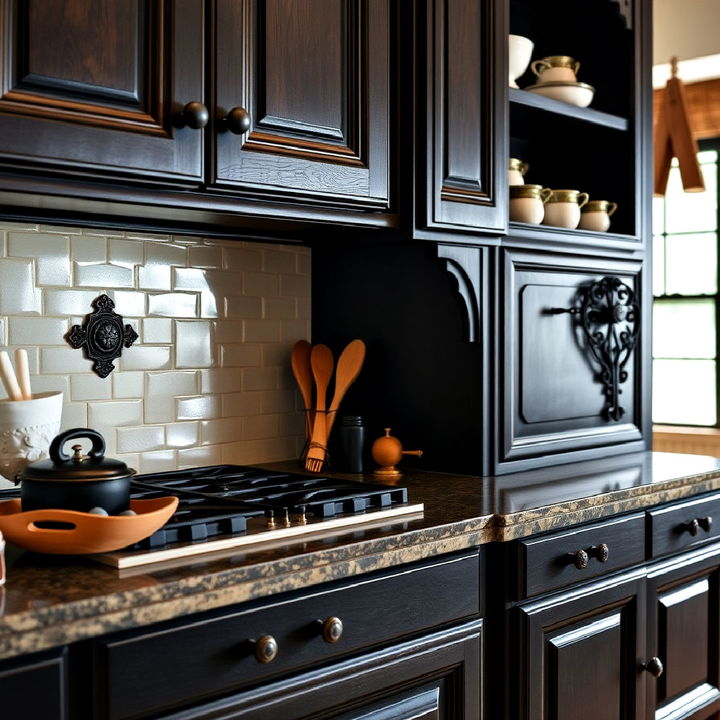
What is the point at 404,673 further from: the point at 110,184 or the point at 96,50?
the point at 96,50

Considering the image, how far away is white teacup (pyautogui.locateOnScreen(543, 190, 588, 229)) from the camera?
2.61 metres

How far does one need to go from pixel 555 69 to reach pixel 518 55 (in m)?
0.14

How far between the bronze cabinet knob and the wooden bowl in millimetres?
983

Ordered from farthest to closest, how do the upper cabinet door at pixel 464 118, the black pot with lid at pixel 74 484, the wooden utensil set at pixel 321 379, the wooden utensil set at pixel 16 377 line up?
the wooden utensil set at pixel 321 379 → the upper cabinet door at pixel 464 118 → the wooden utensil set at pixel 16 377 → the black pot with lid at pixel 74 484

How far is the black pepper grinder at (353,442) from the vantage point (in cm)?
231

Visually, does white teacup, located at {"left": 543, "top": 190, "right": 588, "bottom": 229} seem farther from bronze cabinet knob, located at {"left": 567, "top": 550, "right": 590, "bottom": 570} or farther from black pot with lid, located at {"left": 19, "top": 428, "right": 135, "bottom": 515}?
black pot with lid, located at {"left": 19, "top": 428, "right": 135, "bottom": 515}

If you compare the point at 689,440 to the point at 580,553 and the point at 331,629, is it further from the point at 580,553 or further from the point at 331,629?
the point at 331,629

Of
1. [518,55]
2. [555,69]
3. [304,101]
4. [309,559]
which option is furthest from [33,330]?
[555,69]

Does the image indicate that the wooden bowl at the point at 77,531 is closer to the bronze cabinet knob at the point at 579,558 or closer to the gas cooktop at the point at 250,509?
the gas cooktop at the point at 250,509

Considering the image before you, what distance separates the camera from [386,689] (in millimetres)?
1628

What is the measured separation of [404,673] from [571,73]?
5.87 ft

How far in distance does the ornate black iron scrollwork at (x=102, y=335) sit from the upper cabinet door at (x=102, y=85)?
0.49 meters

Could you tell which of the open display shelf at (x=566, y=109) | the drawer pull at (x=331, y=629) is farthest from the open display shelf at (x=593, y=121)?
the drawer pull at (x=331, y=629)

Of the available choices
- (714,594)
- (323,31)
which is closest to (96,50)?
(323,31)
